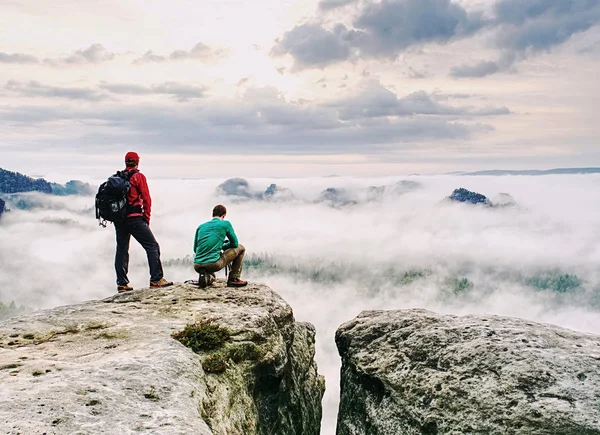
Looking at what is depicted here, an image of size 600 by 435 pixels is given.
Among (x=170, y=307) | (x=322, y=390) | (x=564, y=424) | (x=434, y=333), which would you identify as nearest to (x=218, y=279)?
(x=170, y=307)

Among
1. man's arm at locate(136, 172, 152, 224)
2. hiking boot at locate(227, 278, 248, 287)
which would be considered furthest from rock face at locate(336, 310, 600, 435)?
man's arm at locate(136, 172, 152, 224)

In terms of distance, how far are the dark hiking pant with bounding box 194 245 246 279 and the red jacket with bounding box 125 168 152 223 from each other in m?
3.73

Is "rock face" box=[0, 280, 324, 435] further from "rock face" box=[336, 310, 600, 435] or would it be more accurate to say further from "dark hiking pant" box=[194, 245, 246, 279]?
"rock face" box=[336, 310, 600, 435]

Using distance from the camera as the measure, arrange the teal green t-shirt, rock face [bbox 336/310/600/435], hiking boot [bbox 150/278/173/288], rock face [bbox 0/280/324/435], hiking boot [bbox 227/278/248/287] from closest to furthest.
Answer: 1. rock face [bbox 0/280/324/435]
2. rock face [bbox 336/310/600/435]
3. the teal green t-shirt
4. hiking boot [bbox 227/278/248/287]
5. hiking boot [bbox 150/278/173/288]

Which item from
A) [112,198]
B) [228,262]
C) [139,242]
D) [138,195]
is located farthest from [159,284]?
[112,198]

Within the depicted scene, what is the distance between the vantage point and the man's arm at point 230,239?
21.2 metres

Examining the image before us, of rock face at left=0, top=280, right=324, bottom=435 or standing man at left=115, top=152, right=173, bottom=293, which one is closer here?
rock face at left=0, top=280, right=324, bottom=435

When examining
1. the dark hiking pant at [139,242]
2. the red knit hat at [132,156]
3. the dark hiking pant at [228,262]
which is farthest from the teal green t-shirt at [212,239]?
the red knit hat at [132,156]

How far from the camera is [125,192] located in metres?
20.7

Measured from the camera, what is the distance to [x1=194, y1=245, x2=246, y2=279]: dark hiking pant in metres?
Result: 21.2

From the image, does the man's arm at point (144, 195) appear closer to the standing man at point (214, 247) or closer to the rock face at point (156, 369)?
the standing man at point (214, 247)

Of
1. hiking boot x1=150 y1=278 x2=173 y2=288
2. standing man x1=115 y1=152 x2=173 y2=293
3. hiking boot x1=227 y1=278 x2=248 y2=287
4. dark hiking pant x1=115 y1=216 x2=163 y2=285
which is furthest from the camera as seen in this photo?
hiking boot x1=150 y1=278 x2=173 y2=288

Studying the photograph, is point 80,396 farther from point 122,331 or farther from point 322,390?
point 322,390

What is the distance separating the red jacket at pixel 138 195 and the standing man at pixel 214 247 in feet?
9.66
